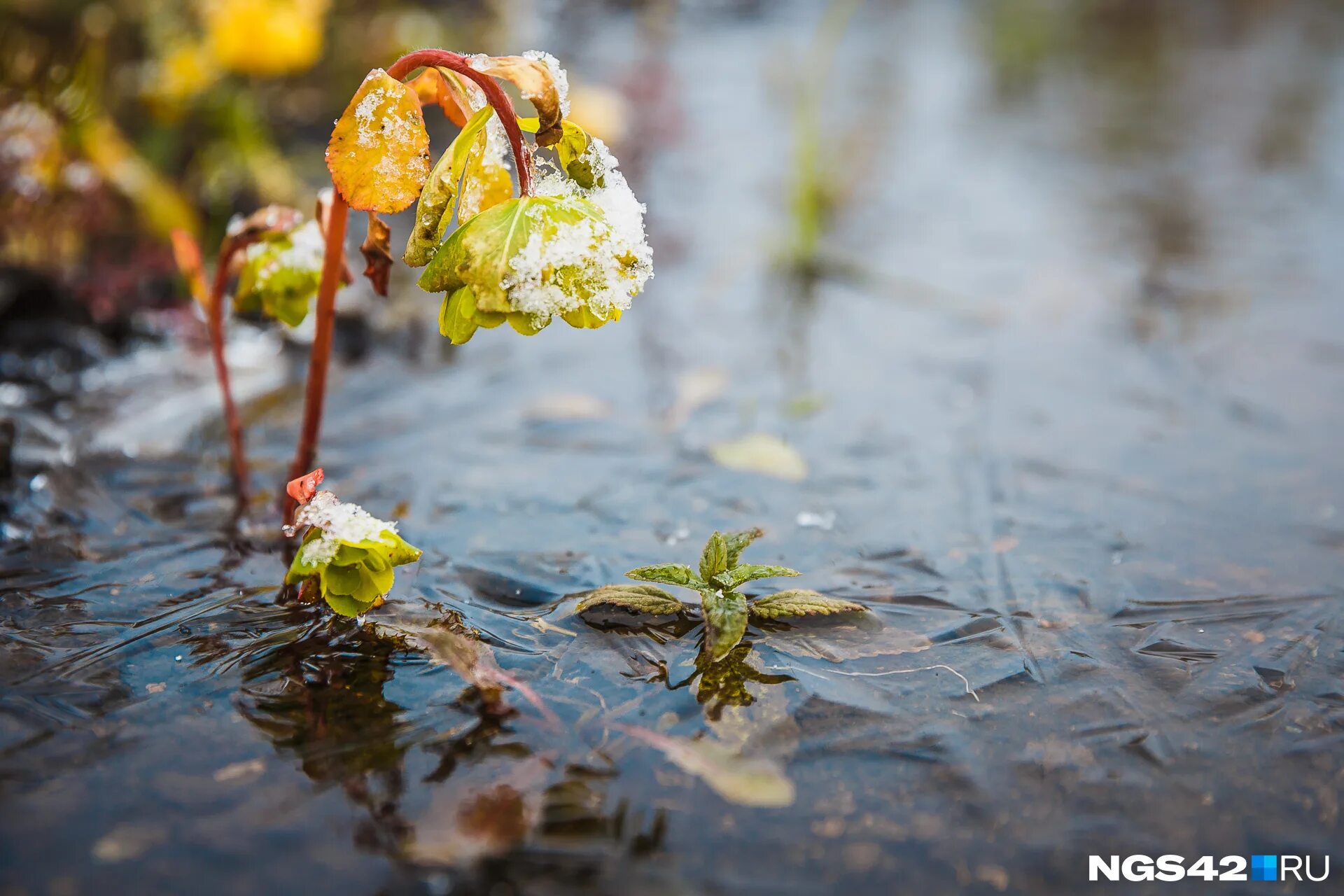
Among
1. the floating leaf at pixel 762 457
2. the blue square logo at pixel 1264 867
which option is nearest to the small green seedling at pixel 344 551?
the floating leaf at pixel 762 457

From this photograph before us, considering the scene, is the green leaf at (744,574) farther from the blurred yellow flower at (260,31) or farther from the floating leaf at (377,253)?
the blurred yellow flower at (260,31)

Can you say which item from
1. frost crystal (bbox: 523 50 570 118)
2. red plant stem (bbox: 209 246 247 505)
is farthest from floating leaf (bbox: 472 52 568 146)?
red plant stem (bbox: 209 246 247 505)

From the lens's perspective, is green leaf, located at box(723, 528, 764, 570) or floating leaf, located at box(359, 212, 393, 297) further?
green leaf, located at box(723, 528, 764, 570)

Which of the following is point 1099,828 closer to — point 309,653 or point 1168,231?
point 309,653

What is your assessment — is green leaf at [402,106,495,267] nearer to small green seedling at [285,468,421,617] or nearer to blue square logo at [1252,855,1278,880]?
small green seedling at [285,468,421,617]

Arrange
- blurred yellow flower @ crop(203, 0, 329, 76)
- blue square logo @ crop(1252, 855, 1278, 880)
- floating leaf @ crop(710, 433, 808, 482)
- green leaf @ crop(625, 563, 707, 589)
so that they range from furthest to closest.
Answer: blurred yellow flower @ crop(203, 0, 329, 76) → floating leaf @ crop(710, 433, 808, 482) → green leaf @ crop(625, 563, 707, 589) → blue square logo @ crop(1252, 855, 1278, 880)
